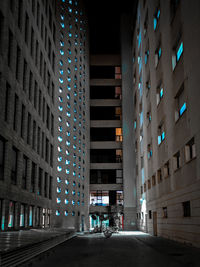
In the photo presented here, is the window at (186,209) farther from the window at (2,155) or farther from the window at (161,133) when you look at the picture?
the window at (2,155)

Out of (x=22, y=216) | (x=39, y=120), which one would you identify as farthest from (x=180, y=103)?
(x=22, y=216)

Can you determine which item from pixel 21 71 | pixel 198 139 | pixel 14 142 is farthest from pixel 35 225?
pixel 198 139

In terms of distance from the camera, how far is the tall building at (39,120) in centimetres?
2414

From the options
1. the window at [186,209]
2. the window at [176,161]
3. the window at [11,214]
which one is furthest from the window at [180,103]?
the window at [11,214]

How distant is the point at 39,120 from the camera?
34094 mm

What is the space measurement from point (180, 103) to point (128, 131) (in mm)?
39635

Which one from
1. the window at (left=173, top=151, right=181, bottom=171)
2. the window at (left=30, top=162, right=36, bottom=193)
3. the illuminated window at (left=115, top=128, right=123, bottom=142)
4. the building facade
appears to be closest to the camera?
the window at (left=173, top=151, right=181, bottom=171)

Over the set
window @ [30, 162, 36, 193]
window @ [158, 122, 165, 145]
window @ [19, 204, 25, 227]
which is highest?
window @ [158, 122, 165, 145]

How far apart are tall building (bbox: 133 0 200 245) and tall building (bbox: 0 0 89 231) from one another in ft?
38.5

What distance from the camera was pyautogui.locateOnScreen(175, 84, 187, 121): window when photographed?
75.0ft

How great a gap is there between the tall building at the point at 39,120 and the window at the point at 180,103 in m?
12.2

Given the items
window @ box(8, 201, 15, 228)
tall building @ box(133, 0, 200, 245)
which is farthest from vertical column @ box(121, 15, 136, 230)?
window @ box(8, 201, 15, 228)

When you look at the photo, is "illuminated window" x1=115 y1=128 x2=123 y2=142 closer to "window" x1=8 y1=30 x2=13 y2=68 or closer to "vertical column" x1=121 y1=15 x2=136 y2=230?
"vertical column" x1=121 y1=15 x2=136 y2=230

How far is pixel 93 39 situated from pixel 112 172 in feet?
98.5
